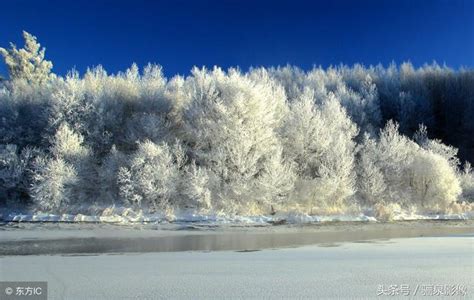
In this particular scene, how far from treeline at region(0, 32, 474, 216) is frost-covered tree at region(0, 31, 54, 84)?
1360cm

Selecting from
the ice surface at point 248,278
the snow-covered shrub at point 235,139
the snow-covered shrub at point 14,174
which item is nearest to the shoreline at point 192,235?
the snow-covered shrub at point 235,139

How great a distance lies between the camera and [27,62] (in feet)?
194

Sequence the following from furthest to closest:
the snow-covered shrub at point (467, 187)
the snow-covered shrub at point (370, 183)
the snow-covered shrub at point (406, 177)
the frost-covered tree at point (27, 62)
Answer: the frost-covered tree at point (27, 62)
the snow-covered shrub at point (467, 187)
the snow-covered shrub at point (370, 183)
the snow-covered shrub at point (406, 177)

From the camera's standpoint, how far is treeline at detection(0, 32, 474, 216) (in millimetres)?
34562

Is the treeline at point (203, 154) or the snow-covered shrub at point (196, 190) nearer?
the snow-covered shrub at point (196, 190)

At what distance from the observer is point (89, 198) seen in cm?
3597

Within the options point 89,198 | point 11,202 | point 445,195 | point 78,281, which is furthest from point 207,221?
point 78,281

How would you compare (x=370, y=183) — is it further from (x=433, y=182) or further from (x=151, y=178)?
(x=151, y=178)

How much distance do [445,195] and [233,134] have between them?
60.8 feet

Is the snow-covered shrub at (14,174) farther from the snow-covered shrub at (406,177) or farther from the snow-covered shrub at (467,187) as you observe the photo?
the snow-covered shrub at (467,187)

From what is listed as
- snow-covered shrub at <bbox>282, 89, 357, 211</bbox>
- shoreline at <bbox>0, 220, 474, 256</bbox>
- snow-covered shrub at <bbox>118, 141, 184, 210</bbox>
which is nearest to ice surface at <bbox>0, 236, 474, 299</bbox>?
shoreline at <bbox>0, 220, 474, 256</bbox>

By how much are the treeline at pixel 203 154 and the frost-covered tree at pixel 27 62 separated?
1360 cm

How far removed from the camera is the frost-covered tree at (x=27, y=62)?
5838 cm

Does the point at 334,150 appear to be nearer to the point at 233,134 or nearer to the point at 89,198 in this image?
the point at 233,134
